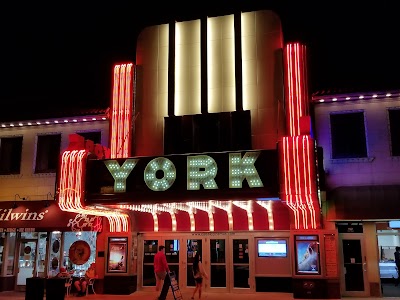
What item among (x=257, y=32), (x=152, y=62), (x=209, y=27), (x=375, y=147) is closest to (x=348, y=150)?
(x=375, y=147)

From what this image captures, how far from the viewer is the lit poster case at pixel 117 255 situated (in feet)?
59.5

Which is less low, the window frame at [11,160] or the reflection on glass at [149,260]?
the window frame at [11,160]

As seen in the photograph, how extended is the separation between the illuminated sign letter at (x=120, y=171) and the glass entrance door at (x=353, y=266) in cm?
816

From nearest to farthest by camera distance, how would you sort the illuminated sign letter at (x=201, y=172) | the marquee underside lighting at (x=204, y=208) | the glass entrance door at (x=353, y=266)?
the illuminated sign letter at (x=201, y=172)
the marquee underside lighting at (x=204, y=208)
the glass entrance door at (x=353, y=266)

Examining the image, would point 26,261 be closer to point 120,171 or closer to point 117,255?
point 117,255

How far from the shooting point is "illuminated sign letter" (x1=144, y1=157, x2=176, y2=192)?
1512 cm

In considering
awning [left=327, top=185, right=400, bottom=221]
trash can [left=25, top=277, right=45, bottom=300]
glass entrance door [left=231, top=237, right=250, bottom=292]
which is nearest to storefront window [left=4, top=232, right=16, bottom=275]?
trash can [left=25, top=277, right=45, bottom=300]

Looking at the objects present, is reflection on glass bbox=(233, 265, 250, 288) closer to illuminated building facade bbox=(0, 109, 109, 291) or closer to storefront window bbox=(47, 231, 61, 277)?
illuminated building facade bbox=(0, 109, 109, 291)

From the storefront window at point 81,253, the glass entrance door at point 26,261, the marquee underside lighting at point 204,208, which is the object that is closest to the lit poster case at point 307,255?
the marquee underside lighting at point 204,208

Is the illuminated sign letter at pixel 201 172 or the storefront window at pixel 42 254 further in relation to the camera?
the storefront window at pixel 42 254

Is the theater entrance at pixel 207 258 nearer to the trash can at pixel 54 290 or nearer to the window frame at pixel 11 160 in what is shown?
the trash can at pixel 54 290

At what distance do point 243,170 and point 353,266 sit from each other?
19.6 ft

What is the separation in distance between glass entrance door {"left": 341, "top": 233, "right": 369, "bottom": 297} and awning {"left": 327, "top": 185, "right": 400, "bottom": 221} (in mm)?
1303

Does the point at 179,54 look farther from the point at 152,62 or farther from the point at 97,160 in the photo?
the point at 97,160
